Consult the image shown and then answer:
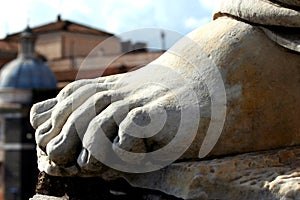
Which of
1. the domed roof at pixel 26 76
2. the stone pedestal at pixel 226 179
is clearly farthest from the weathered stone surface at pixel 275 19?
the domed roof at pixel 26 76

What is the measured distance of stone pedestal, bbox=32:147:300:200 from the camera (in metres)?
1.43

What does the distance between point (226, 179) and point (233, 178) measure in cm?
2

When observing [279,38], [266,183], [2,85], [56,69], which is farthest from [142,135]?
[56,69]

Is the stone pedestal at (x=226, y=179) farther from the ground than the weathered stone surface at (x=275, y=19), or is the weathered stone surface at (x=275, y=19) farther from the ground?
the weathered stone surface at (x=275, y=19)

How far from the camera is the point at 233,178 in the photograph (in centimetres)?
147

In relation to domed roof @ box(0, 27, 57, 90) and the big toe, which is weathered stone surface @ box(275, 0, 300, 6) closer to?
the big toe

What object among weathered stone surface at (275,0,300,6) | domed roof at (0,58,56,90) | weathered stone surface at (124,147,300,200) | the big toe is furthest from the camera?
domed roof at (0,58,56,90)

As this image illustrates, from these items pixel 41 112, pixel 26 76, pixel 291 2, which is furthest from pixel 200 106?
pixel 26 76

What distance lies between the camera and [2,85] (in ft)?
67.0

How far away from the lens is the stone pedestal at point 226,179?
1.43 meters

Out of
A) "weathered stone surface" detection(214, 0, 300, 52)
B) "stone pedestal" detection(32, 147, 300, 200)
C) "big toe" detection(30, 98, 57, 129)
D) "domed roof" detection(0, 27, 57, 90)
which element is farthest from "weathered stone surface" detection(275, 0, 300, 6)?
"domed roof" detection(0, 27, 57, 90)

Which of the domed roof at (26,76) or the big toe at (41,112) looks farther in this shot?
the domed roof at (26,76)

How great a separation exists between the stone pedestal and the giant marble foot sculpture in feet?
0.11

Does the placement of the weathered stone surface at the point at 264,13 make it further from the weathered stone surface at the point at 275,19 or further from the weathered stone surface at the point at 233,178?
the weathered stone surface at the point at 233,178
